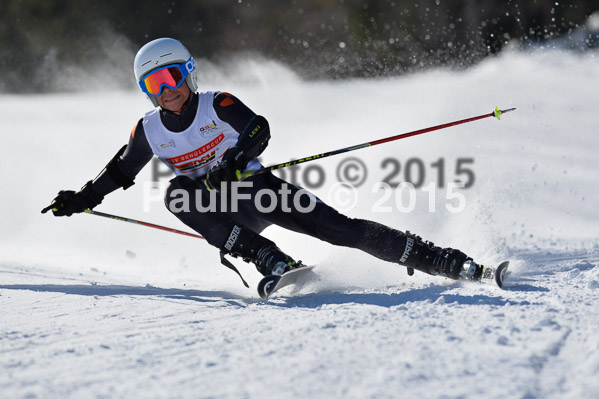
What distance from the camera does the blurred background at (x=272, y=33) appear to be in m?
19.5

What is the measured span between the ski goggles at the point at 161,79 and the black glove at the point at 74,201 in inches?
27.7

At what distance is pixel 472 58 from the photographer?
1725cm

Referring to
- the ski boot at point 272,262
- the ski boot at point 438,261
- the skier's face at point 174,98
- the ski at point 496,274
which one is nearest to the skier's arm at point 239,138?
the skier's face at point 174,98

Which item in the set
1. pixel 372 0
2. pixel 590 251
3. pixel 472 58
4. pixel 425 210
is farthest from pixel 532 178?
pixel 372 0

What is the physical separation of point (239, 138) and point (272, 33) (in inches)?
884

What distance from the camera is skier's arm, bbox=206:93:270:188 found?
303 cm

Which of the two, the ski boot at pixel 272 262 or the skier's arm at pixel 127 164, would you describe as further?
the skier's arm at pixel 127 164

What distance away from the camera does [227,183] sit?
10.5ft

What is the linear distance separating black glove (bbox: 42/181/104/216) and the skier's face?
69 centimetres

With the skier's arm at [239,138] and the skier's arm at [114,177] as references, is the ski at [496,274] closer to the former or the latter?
the skier's arm at [239,138]

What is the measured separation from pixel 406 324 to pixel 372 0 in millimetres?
22857

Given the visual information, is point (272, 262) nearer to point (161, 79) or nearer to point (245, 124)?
point (245, 124)

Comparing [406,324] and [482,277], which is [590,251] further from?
[406,324]

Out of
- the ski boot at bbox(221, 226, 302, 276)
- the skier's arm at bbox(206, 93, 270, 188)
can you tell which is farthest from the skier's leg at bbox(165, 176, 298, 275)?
the skier's arm at bbox(206, 93, 270, 188)
